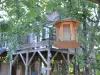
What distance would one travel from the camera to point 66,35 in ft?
13.5

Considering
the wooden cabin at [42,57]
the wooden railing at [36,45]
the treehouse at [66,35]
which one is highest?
the treehouse at [66,35]

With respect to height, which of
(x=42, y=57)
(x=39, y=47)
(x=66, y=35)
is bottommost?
(x=42, y=57)

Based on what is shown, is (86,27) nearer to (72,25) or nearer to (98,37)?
(98,37)

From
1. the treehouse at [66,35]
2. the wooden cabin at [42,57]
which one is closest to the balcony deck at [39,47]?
the wooden cabin at [42,57]

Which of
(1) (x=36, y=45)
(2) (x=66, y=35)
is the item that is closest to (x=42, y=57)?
(1) (x=36, y=45)

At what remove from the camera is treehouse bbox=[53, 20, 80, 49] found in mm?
3807

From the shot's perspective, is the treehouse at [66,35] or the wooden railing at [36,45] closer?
the treehouse at [66,35]

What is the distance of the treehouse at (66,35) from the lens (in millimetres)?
3807

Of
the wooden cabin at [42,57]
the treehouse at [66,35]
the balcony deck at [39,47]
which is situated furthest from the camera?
the wooden cabin at [42,57]

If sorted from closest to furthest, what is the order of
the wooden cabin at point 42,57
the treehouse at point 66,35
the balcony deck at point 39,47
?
1. the treehouse at point 66,35
2. the balcony deck at point 39,47
3. the wooden cabin at point 42,57

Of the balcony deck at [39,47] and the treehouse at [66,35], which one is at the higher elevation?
the treehouse at [66,35]

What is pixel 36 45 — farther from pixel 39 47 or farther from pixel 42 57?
pixel 42 57

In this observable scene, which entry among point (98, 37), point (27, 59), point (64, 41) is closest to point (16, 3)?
point (64, 41)

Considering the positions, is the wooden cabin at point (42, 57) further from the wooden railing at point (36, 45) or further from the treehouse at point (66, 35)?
the treehouse at point (66, 35)
